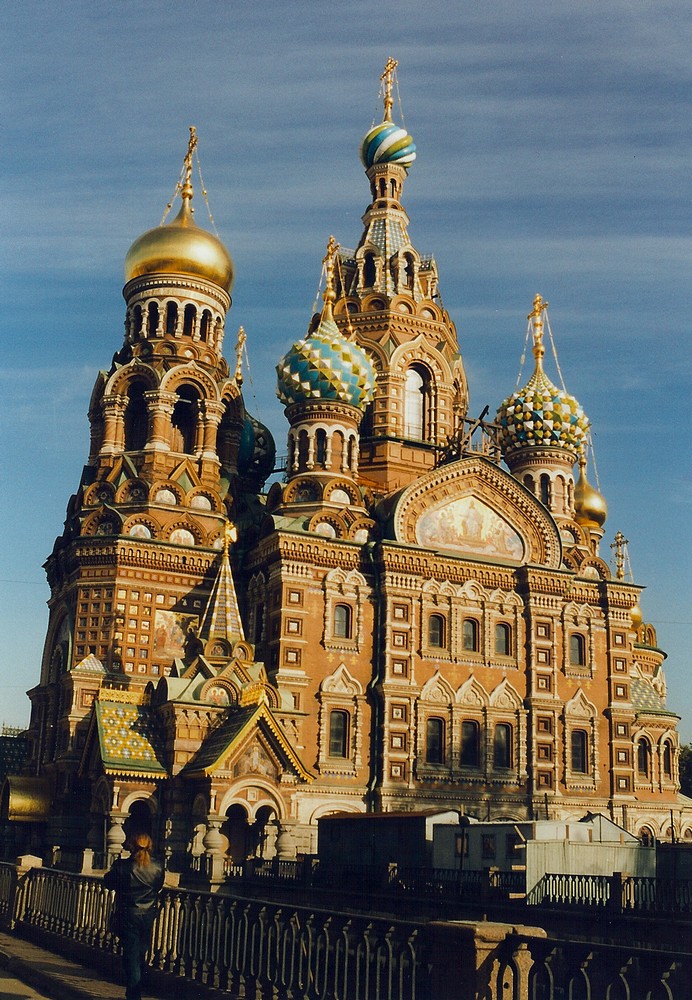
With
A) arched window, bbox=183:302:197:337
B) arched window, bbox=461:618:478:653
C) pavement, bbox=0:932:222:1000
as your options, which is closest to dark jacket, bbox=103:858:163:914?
pavement, bbox=0:932:222:1000

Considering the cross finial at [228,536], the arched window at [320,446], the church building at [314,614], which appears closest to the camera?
the church building at [314,614]

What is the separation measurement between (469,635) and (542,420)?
30.8 feet

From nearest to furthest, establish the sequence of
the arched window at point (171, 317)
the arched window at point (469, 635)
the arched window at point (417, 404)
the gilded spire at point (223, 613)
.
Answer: the gilded spire at point (223, 613), the arched window at point (469, 635), the arched window at point (171, 317), the arched window at point (417, 404)

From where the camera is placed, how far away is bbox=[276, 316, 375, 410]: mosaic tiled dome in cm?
3331

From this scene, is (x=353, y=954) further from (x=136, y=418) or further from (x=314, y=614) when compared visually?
(x=136, y=418)

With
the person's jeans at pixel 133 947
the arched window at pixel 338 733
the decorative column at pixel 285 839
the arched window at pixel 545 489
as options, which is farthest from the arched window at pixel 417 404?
the person's jeans at pixel 133 947

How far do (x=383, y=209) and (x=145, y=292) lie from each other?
398 inches

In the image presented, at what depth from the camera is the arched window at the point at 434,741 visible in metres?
30.7

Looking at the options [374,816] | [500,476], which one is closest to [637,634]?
[500,476]

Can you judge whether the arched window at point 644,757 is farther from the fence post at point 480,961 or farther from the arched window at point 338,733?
the fence post at point 480,961

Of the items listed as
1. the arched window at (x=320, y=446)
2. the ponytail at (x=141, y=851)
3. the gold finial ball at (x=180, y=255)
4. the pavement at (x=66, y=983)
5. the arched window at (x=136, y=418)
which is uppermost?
the gold finial ball at (x=180, y=255)

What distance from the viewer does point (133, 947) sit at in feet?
29.8

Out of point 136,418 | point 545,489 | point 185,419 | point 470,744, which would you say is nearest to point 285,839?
point 470,744

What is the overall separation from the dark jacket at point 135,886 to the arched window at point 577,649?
85.0 feet
